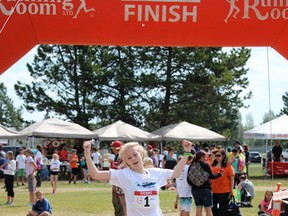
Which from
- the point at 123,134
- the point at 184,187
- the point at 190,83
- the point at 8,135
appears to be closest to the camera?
the point at 184,187

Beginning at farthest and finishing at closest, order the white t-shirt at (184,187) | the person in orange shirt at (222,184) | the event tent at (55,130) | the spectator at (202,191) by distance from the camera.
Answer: the event tent at (55,130) → the person in orange shirt at (222,184) → the white t-shirt at (184,187) → the spectator at (202,191)

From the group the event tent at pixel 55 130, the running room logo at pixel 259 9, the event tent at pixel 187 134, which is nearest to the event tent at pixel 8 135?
Answer: the event tent at pixel 55 130

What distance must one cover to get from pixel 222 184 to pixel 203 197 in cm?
96

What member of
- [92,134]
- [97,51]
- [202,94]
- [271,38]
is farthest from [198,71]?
[271,38]

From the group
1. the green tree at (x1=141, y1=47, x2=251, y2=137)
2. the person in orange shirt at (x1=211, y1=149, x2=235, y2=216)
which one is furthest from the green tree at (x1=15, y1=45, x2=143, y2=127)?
the person in orange shirt at (x1=211, y1=149, x2=235, y2=216)

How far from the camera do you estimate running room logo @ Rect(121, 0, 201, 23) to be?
8.69m

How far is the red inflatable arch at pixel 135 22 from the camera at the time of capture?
8672 millimetres

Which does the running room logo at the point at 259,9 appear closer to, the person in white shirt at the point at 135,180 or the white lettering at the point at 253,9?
the white lettering at the point at 253,9

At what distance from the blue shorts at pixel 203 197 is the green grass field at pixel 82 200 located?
68.0 inches

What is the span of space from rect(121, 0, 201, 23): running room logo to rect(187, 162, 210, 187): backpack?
4296 mm

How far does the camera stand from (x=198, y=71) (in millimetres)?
43750

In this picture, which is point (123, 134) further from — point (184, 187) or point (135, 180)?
point (135, 180)

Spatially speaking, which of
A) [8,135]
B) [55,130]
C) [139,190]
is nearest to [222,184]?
[139,190]

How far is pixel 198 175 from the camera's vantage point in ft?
40.6
